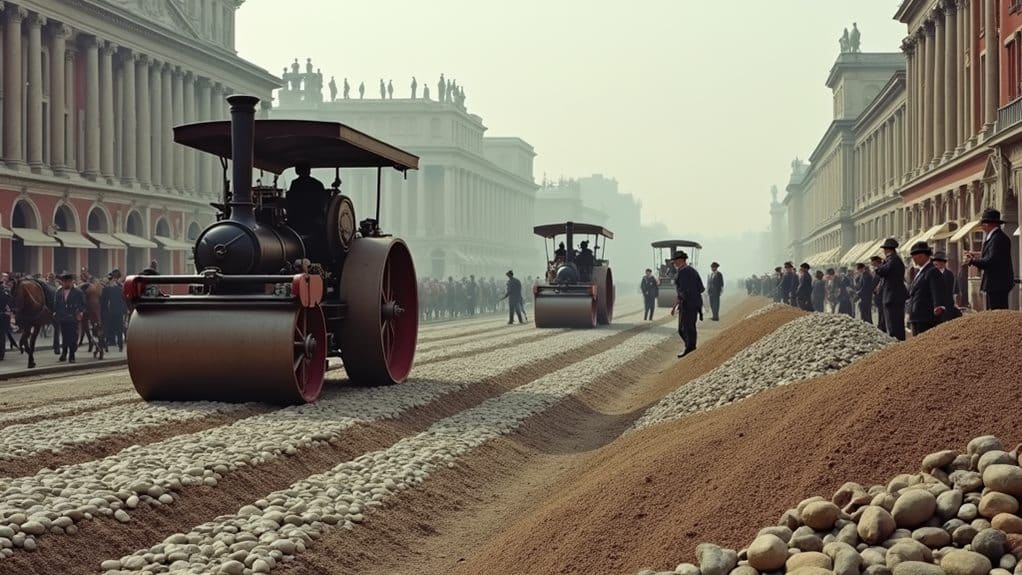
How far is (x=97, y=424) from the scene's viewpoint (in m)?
11.8


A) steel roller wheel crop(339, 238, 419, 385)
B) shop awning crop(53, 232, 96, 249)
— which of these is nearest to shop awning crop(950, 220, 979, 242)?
steel roller wheel crop(339, 238, 419, 385)

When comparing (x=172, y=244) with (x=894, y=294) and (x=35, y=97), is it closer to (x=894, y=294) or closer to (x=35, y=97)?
(x=35, y=97)

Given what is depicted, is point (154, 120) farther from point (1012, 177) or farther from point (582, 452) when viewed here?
point (582, 452)

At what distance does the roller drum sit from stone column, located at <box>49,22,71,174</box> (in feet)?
89.9

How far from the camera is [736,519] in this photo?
273 inches

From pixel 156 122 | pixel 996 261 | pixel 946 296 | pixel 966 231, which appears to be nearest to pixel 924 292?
pixel 946 296

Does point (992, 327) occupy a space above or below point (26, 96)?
below

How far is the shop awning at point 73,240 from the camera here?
171ft

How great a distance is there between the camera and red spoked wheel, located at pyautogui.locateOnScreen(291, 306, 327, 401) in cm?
1370

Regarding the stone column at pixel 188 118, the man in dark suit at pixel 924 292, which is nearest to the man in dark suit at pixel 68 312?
the man in dark suit at pixel 924 292

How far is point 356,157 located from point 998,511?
12.3 metres

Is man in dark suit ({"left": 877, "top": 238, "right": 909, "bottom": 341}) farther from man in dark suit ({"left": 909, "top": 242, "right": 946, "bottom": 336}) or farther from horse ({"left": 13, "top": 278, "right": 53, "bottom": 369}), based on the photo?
horse ({"left": 13, "top": 278, "right": 53, "bottom": 369})

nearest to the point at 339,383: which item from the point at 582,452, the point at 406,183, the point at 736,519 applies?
the point at 582,452

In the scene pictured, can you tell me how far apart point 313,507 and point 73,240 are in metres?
47.7
